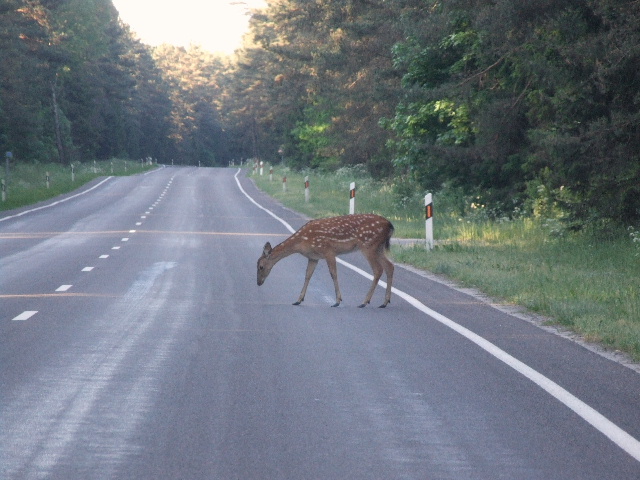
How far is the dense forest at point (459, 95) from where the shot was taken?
18.4m

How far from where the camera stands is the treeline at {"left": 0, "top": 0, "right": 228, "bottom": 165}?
246ft

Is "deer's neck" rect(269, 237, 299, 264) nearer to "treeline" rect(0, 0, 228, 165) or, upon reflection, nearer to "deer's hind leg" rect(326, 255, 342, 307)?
"deer's hind leg" rect(326, 255, 342, 307)

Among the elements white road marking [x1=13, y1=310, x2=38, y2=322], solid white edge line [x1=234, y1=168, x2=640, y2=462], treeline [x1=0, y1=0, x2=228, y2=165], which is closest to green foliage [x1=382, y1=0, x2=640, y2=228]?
solid white edge line [x1=234, y1=168, x2=640, y2=462]

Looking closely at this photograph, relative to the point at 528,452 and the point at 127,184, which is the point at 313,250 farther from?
the point at 127,184

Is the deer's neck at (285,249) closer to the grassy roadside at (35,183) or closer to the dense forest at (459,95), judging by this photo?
the dense forest at (459,95)

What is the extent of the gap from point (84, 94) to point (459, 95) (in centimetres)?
8112

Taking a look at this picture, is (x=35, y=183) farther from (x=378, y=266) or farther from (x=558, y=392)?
(x=558, y=392)

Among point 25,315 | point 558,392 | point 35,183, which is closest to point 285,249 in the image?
point 25,315

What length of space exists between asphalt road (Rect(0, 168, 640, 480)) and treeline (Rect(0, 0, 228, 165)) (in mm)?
54510

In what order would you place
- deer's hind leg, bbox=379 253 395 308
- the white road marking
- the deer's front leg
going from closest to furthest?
the white road marking → the deer's front leg → deer's hind leg, bbox=379 253 395 308

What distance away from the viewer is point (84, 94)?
10450 cm

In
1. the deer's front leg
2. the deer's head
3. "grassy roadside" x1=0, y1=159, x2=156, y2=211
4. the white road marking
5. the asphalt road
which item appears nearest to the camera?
the asphalt road

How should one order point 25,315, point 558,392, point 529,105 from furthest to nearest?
point 529,105 → point 25,315 → point 558,392

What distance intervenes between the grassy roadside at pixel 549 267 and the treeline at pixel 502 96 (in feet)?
2.70
